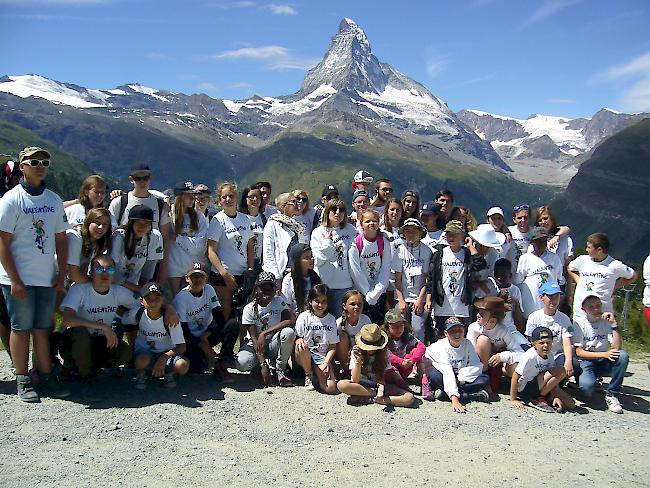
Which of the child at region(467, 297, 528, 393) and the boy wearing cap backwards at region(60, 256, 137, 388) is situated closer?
the boy wearing cap backwards at region(60, 256, 137, 388)

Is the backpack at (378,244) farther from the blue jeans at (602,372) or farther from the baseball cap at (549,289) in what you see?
the blue jeans at (602,372)

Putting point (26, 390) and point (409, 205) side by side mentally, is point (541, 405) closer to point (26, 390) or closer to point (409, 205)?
point (409, 205)

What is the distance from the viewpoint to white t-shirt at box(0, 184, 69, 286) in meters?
7.18

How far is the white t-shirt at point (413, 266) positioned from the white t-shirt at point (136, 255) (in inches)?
145

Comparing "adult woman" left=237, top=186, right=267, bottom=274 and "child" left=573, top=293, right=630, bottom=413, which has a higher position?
"adult woman" left=237, top=186, right=267, bottom=274

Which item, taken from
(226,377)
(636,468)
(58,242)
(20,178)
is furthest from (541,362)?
(20,178)

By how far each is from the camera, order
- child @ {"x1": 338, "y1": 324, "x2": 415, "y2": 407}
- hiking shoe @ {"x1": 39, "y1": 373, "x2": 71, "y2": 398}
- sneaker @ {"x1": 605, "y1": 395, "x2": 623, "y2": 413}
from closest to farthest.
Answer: hiking shoe @ {"x1": 39, "y1": 373, "x2": 71, "y2": 398}, child @ {"x1": 338, "y1": 324, "x2": 415, "y2": 407}, sneaker @ {"x1": 605, "y1": 395, "x2": 623, "y2": 413}

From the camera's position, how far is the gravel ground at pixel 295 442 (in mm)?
5723

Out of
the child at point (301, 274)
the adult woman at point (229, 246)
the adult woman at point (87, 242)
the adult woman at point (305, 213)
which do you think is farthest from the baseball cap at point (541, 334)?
the adult woman at point (87, 242)

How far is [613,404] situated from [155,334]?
6584mm

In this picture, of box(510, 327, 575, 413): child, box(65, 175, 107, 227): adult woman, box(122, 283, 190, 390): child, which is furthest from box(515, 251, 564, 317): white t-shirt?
box(65, 175, 107, 227): adult woman

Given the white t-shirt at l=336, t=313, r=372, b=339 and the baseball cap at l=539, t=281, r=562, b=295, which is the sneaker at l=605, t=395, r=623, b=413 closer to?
the baseball cap at l=539, t=281, r=562, b=295

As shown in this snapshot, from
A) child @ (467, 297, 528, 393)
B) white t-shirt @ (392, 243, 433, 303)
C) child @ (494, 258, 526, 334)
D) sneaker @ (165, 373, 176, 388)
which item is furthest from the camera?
child @ (494, 258, 526, 334)

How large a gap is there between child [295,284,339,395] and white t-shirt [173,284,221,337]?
1.38 m
